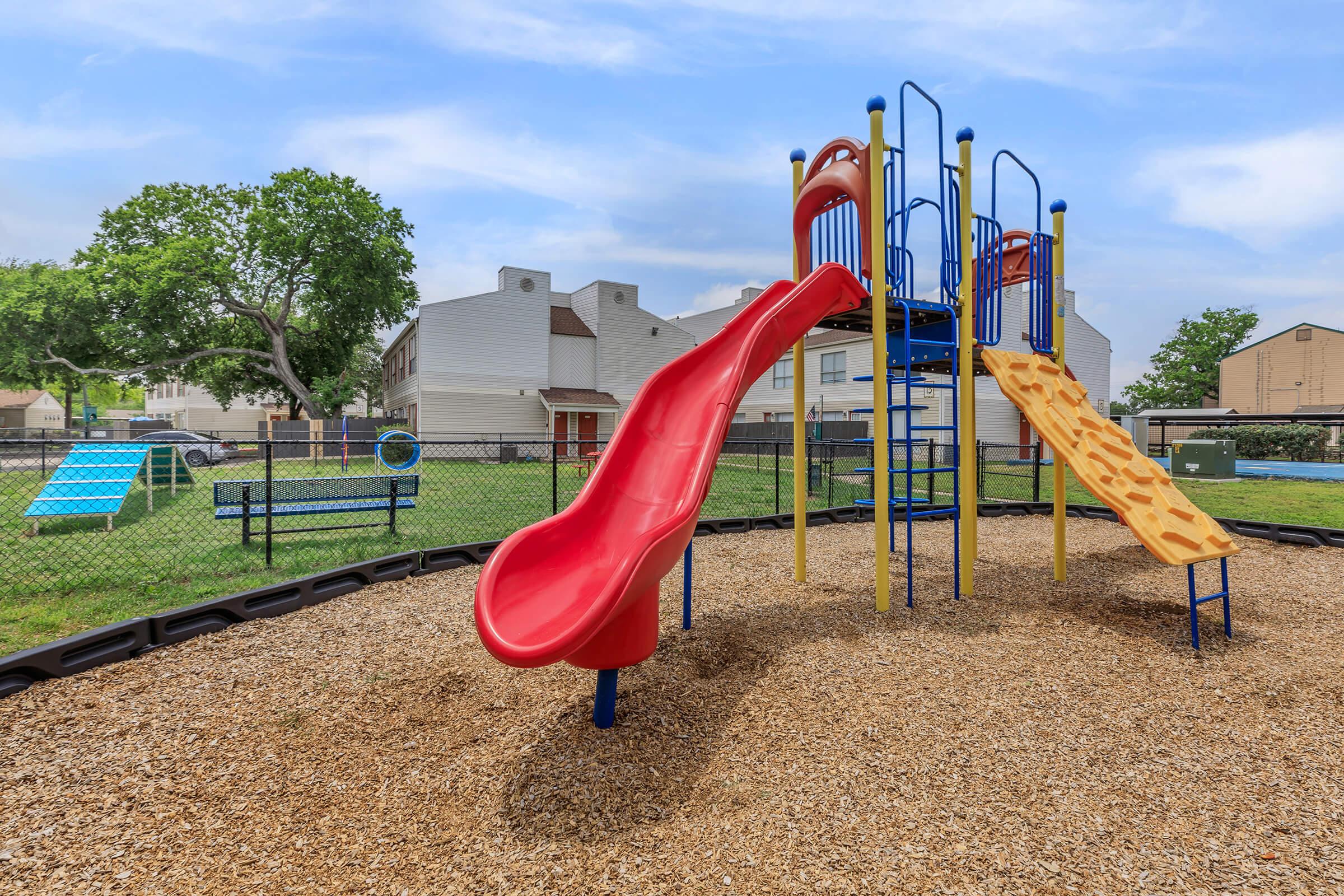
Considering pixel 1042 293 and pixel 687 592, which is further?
pixel 1042 293

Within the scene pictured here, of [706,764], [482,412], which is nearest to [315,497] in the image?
[706,764]

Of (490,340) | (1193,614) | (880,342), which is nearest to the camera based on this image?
(1193,614)

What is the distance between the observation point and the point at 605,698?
10.3ft

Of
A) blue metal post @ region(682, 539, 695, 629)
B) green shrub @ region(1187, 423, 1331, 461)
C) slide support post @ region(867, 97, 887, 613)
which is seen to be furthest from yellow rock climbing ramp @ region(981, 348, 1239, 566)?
green shrub @ region(1187, 423, 1331, 461)

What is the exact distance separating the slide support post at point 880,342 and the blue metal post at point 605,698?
271 cm

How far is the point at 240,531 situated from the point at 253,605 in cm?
528

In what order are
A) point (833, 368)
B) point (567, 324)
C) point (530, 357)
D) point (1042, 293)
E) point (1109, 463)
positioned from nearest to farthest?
1. point (1109, 463)
2. point (1042, 293)
3. point (530, 357)
4. point (567, 324)
5. point (833, 368)

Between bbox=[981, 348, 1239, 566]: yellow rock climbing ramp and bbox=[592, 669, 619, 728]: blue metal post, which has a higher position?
bbox=[981, 348, 1239, 566]: yellow rock climbing ramp

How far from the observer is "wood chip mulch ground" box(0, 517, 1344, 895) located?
2.25 metres

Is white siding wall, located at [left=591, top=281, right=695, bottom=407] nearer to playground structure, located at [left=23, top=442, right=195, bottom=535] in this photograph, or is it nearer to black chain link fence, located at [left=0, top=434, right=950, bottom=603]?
black chain link fence, located at [left=0, top=434, right=950, bottom=603]

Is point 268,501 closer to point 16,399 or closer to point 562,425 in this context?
point 562,425

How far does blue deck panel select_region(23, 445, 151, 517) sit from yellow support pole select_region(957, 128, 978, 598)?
1043 cm

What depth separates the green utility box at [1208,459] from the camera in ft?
59.5

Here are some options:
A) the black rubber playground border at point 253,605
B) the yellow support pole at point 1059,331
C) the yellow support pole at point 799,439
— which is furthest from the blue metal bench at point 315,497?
the yellow support pole at point 1059,331
